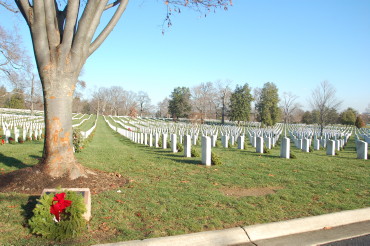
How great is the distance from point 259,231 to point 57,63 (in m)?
4.80

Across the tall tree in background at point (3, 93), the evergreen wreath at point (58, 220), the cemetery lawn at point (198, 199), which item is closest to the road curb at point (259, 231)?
the cemetery lawn at point (198, 199)

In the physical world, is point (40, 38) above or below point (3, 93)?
below

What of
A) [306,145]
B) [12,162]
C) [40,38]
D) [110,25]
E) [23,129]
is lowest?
[12,162]

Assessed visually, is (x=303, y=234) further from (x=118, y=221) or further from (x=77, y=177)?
(x=77, y=177)

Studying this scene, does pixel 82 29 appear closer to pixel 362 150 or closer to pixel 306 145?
pixel 362 150

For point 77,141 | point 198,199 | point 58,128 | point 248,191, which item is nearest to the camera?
point 198,199

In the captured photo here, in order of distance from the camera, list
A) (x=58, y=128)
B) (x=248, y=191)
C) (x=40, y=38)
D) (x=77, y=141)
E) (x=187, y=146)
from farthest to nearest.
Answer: (x=77, y=141) < (x=187, y=146) < (x=248, y=191) < (x=58, y=128) < (x=40, y=38)

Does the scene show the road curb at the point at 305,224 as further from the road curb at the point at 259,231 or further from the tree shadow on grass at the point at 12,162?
the tree shadow on grass at the point at 12,162

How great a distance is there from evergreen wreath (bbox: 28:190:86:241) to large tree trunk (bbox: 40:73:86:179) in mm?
2075

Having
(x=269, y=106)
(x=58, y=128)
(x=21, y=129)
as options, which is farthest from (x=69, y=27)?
(x=269, y=106)

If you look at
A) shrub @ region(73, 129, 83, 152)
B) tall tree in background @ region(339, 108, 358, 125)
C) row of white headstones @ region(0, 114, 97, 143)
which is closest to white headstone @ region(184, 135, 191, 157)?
shrub @ region(73, 129, 83, 152)

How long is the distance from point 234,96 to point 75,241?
5902 centimetres

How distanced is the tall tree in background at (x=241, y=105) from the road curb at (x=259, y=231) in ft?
182

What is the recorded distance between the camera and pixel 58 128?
5.82m
